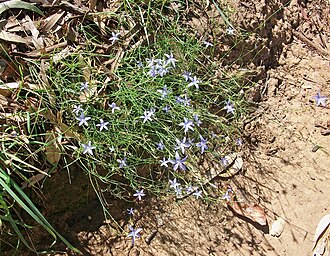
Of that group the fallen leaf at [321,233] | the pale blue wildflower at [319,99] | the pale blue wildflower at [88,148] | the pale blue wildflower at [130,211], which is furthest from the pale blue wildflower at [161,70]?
the fallen leaf at [321,233]

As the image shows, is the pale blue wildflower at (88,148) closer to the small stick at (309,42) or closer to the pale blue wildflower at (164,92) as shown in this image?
the pale blue wildflower at (164,92)

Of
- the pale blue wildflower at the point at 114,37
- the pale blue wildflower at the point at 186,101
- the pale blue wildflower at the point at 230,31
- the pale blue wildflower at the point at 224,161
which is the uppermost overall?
the pale blue wildflower at the point at 230,31

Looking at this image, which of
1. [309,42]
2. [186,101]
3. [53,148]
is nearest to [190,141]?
[186,101]

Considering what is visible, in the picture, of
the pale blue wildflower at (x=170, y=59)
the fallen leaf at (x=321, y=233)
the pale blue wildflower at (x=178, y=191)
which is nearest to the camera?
the pale blue wildflower at (x=170, y=59)

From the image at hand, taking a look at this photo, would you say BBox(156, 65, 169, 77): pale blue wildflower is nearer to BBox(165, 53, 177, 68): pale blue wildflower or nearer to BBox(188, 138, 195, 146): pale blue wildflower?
BBox(165, 53, 177, 68): pale blue wildflower

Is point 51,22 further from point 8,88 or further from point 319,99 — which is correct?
point 319,99

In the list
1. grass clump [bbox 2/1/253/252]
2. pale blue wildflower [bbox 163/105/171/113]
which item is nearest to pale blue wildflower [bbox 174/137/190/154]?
grass clump [bbox 2/1/253/252]
